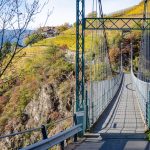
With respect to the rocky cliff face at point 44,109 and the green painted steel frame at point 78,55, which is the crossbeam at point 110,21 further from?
the rocky cliff face at point 44,109

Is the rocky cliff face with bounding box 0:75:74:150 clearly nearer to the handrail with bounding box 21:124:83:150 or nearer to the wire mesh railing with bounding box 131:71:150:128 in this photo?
the wire mesh railing with bounding box 131:71:150:128

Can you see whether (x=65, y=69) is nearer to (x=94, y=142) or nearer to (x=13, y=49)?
(x=94, y=142)

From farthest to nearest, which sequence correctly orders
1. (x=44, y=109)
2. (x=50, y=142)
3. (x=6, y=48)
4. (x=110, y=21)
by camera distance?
(x=44, y=109), (x=110, y=21), (x=6, y=48), (x=50, y=142)

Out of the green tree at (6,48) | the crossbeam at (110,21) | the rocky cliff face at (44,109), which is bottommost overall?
the rocky cliff face at (44,109)

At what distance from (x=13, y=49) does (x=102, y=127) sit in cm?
1071

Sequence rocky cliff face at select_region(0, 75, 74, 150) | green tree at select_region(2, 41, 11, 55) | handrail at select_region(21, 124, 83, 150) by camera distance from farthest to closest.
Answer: rocky cliff face at select_region(0, 75, 74, 150)
green tree at select_region(2, 41, 11, 55)
handrail at select_region(21, 124, 83, 150)

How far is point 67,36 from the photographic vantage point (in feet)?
312

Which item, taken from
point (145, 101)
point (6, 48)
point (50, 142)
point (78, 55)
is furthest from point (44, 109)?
point (50, 142)

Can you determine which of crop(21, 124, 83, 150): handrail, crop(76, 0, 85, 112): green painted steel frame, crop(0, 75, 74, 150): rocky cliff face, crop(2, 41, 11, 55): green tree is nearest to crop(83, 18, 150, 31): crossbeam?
crop(76, 0, 85, 112): green painted steel frame

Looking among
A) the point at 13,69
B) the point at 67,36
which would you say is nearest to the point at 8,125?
the point at 13,69

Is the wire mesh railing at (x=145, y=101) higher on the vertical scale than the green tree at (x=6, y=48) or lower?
lower

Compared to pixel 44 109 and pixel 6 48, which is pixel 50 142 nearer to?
pixel 6 48

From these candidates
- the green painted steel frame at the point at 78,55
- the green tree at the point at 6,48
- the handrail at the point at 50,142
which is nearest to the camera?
the handrail at the point at 50,142

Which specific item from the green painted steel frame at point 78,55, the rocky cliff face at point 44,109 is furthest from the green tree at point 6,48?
the rocky cliff face at point 44,109
